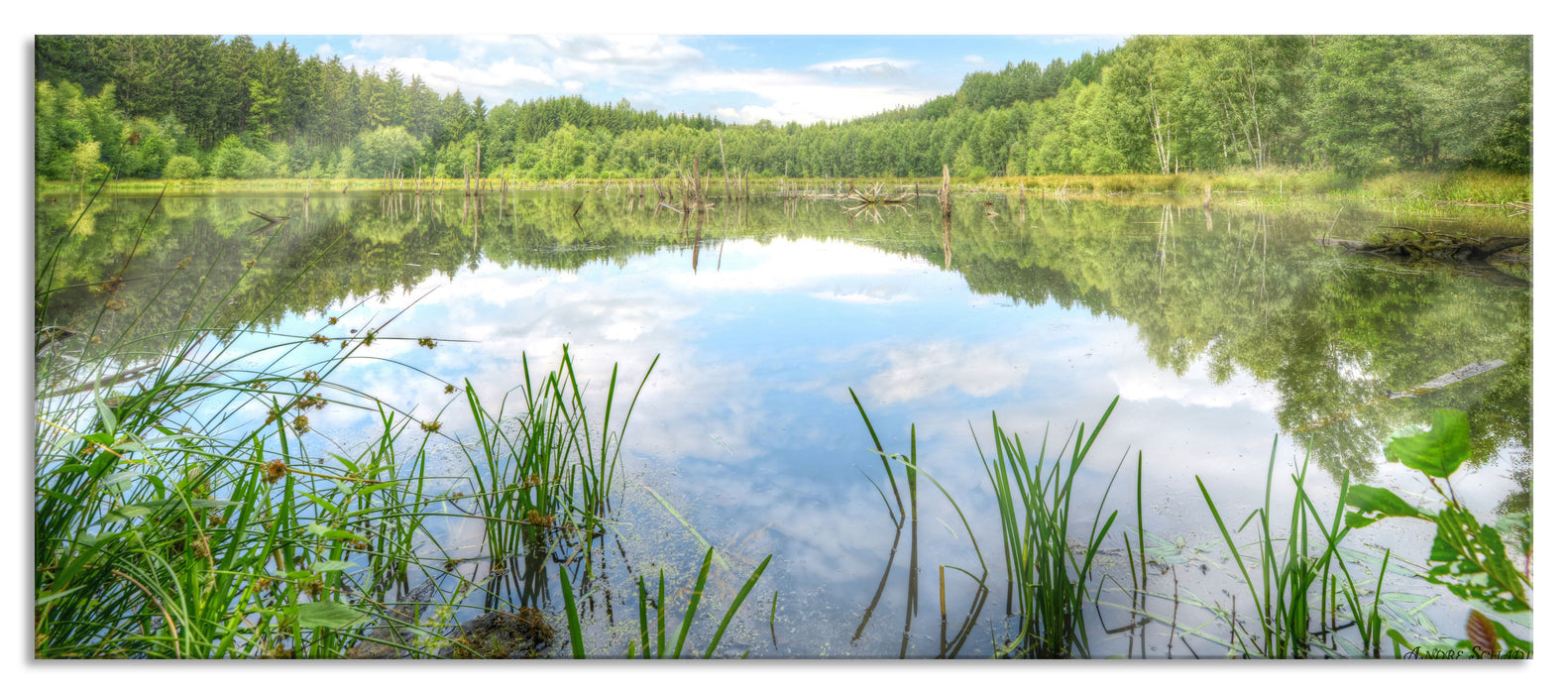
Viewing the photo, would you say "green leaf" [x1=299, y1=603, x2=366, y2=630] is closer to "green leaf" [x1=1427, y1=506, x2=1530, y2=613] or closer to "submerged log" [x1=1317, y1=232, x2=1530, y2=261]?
"green leaf" [x1=1427, y1=506, x2=1530, y2=613]

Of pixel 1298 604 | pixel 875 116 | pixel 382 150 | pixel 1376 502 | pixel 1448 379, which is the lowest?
pixel 1298 604

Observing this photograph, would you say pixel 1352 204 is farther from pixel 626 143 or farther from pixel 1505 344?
pixel 626 143

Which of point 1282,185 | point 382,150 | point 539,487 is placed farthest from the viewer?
point 1282,185

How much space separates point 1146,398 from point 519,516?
2472 millimetres

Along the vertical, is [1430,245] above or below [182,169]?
below

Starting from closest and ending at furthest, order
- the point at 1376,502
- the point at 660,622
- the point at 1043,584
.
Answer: the point at 1376,502 → the point at 660,622 → the point at 1043,584

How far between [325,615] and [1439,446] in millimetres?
1954

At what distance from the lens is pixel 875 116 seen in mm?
4008

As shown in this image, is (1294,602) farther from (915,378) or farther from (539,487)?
(915,378)

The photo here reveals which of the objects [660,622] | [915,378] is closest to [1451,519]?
[660,622]

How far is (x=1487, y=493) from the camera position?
2.29m

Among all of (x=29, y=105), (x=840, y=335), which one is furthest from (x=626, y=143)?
(x=29, y=105)

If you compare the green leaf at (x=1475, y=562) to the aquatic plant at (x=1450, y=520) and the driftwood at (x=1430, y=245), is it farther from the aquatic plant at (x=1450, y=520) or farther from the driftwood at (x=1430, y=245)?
the driftwood at (x=1430, y=245)

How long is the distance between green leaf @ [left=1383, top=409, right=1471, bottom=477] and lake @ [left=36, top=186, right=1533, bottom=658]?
1.08 ft
